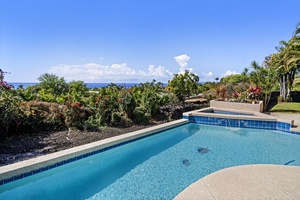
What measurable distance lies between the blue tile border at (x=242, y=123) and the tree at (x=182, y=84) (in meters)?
3.77

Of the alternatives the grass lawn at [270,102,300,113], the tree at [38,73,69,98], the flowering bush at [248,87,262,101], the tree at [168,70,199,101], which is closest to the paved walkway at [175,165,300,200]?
the tree at [168,70,199,101]

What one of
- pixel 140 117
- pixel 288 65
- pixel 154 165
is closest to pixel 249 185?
pixel 154 165

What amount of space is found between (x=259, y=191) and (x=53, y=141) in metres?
5.83

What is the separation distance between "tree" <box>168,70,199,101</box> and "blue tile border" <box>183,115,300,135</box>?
12.4 ft

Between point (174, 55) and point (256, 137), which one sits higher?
point (174, 55)

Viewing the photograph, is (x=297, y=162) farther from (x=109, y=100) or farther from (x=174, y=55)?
(x=174, y=55)

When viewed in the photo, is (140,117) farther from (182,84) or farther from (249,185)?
(249,185)

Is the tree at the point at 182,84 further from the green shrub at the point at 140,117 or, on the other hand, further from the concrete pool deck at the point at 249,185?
the concrete pool deck at the point at 249,185

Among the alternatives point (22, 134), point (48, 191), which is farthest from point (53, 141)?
point (48, 191)

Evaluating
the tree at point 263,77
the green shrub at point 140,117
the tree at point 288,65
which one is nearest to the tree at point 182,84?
the tree at point 263,77

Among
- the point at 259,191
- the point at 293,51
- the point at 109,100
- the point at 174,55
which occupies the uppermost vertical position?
the point at 174,55

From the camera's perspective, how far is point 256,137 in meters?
8.20

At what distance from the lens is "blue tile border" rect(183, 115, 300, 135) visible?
29.9ft

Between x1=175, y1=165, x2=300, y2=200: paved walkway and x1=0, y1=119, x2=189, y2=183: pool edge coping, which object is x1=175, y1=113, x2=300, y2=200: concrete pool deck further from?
x1=0, y1=119, x2=189, y2=183: pool edge coping
